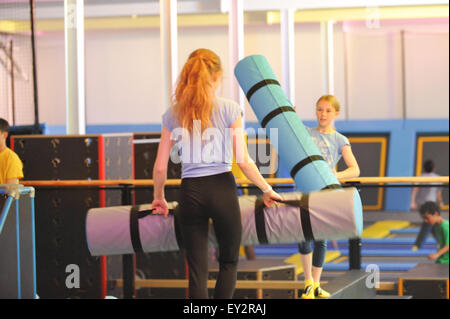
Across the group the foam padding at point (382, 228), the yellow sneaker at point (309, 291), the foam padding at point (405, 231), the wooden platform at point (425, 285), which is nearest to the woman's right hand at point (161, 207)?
the yellow sneaker at point (309, 291)

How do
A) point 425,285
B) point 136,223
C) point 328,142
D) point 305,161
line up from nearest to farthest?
1. point 136,223
2. point 305,161
3. point 328,142
4. point 425,285

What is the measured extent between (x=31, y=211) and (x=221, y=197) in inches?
58.1

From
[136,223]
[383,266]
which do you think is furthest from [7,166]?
[383,266]

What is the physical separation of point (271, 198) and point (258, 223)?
0.47 ft

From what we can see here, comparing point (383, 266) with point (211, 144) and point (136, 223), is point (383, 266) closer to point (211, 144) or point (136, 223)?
point (136, 223)

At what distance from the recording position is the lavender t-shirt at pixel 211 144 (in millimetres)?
3559

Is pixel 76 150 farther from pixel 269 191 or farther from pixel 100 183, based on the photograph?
pixel 269 191

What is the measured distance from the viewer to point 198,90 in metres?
3.54

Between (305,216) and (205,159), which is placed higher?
(205,159)

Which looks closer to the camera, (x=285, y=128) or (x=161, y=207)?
(x=161, y=207)

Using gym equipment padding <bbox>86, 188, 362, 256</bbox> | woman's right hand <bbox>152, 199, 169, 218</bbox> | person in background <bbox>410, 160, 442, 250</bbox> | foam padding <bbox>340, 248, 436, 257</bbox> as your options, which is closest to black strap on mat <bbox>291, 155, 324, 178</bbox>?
gym equipment padding <bbox>86, 188, 362, 256</bbox>

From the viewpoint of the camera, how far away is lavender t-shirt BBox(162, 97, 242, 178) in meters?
3.56

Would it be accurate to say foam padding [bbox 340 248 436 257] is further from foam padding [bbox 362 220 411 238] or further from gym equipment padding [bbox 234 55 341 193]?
gym equipment padding [bbox 234 55 341 193]

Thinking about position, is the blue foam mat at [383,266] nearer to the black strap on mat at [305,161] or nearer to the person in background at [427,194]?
the person in background at [427,194]
